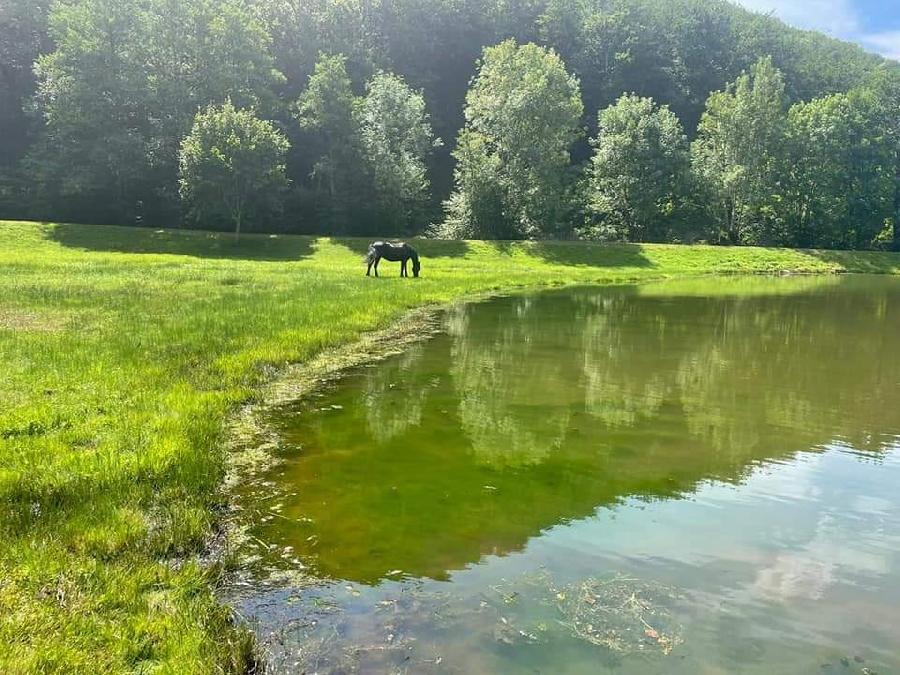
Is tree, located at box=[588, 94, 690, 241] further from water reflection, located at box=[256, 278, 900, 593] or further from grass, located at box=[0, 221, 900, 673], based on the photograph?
water reflection, located at box=[256, 278, 900, 593]

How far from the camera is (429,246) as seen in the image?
5144cm

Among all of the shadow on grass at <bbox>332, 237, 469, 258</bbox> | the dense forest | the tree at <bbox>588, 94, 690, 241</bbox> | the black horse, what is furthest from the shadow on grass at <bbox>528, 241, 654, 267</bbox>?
the black horse

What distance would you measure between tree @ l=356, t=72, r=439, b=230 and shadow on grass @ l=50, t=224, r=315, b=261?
1064 centimetres

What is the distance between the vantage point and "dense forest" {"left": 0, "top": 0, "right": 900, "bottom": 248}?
54.8 metres

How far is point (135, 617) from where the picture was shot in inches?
180

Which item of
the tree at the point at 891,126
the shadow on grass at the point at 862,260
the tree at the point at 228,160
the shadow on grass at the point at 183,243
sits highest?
the tree at the point at 891,126

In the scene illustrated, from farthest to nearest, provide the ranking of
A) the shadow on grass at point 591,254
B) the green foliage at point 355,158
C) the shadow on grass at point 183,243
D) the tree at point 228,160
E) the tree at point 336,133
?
the tree at point 336,133 < the green foliage at point 355,158 < the shadow on grass at point 591,254 < the tree at point 228,160 < the shadow on grass at point 183,243

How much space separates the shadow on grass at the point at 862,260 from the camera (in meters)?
55.9

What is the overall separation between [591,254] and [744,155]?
23805 mm

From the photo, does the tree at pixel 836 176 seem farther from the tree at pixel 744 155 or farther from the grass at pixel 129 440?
the grass at pixel 129 440

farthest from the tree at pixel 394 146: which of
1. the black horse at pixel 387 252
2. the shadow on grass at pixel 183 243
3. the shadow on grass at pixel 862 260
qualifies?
the shadow on grass at pixel 862 260

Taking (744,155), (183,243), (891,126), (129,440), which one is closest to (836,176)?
(744,155)

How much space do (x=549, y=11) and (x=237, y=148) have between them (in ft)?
232

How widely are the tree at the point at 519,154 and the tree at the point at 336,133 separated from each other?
9.02 metres
